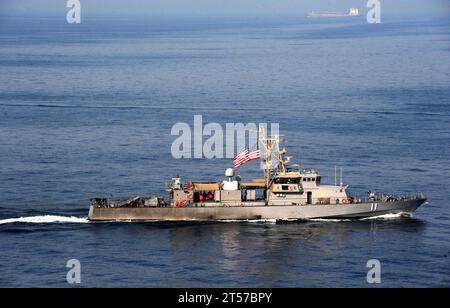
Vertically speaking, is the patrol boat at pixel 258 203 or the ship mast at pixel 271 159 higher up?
the ship mast at pixel 271 159

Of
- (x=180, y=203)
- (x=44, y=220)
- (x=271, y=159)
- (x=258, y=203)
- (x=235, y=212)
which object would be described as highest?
(x=271, y=159)

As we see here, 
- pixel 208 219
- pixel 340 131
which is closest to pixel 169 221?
pixel 208 219

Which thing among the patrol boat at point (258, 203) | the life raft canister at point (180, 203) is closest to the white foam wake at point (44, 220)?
the patrol boat at point (258, 203)

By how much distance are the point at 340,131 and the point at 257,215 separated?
61.1 metres

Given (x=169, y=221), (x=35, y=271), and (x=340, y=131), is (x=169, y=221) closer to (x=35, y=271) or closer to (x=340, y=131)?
(x=35, y=271)

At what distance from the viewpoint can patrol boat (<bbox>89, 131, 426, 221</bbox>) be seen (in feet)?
407

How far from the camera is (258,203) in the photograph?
125125 mm

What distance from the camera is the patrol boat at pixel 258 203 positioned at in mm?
124188

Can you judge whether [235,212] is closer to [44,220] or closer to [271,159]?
[271,159]

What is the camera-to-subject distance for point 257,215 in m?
124

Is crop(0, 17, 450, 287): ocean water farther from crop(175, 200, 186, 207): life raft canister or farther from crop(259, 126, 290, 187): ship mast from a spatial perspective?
crop(259, 126, 290, 187): ship mast

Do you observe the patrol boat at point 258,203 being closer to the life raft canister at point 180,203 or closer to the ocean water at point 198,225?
the life raft canister at point 180,203

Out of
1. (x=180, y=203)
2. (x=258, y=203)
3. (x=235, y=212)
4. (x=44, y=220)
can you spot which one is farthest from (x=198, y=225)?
(x=44, y=220)
